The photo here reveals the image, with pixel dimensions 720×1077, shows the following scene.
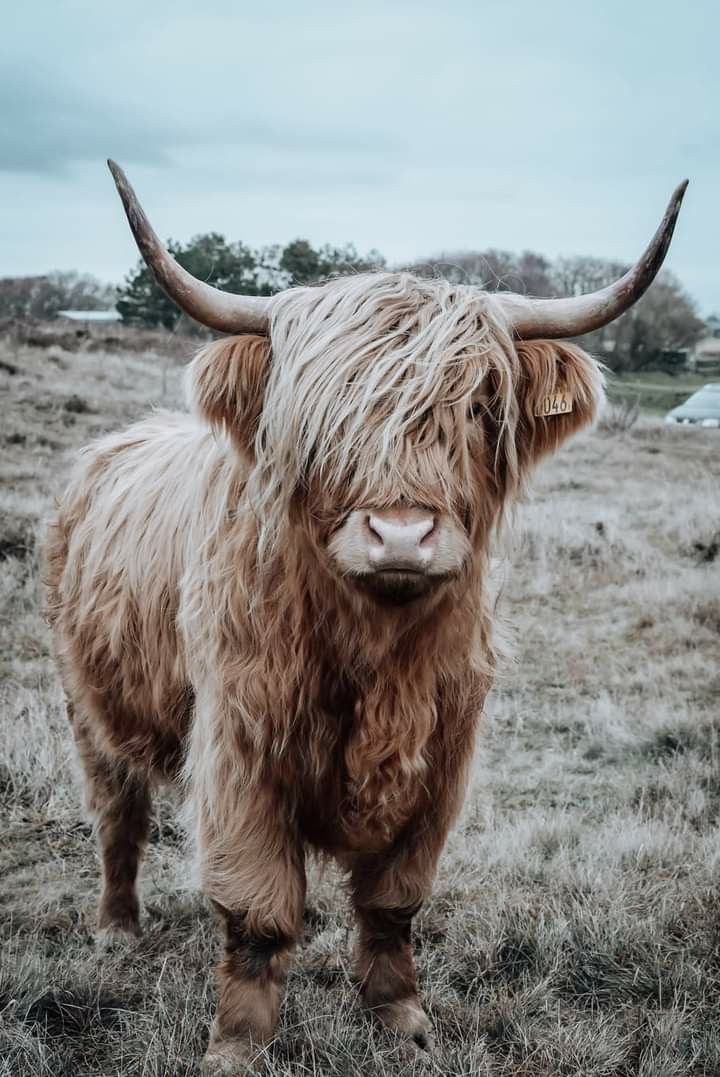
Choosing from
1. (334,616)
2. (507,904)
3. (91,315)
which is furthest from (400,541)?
(91,315)

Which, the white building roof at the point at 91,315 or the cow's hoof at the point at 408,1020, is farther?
the white building roof at the point at 91,315

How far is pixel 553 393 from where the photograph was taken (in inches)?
91.3

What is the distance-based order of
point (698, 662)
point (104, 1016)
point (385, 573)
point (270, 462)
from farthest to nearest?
point (698, 662), point (104, 1016), point (270, 462), point (385, 573)

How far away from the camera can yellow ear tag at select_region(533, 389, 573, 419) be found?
7.60ft

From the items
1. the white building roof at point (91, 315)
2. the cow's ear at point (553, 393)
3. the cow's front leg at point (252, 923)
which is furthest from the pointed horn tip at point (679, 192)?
the white building roof at point (91, 315)

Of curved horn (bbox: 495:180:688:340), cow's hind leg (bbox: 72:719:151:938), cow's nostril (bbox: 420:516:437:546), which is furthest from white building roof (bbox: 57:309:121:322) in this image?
cow's nostril (bbox: 420:516:437:546)

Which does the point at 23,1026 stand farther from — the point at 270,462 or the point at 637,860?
the point at 637,860

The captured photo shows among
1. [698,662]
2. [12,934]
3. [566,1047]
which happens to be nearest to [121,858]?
[12,934]

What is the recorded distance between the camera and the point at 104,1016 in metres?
2.65

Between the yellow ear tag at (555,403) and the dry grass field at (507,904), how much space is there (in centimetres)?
40

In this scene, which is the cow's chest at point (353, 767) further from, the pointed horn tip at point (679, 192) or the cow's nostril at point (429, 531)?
the pointed horn tip at point (679, 192)

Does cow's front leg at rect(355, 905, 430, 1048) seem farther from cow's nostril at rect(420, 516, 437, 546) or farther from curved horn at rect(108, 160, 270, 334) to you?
curved horn at rect(108, 160, 270, 334)

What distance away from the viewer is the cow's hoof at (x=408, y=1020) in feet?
8.75

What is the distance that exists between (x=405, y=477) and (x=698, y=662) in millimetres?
4267
